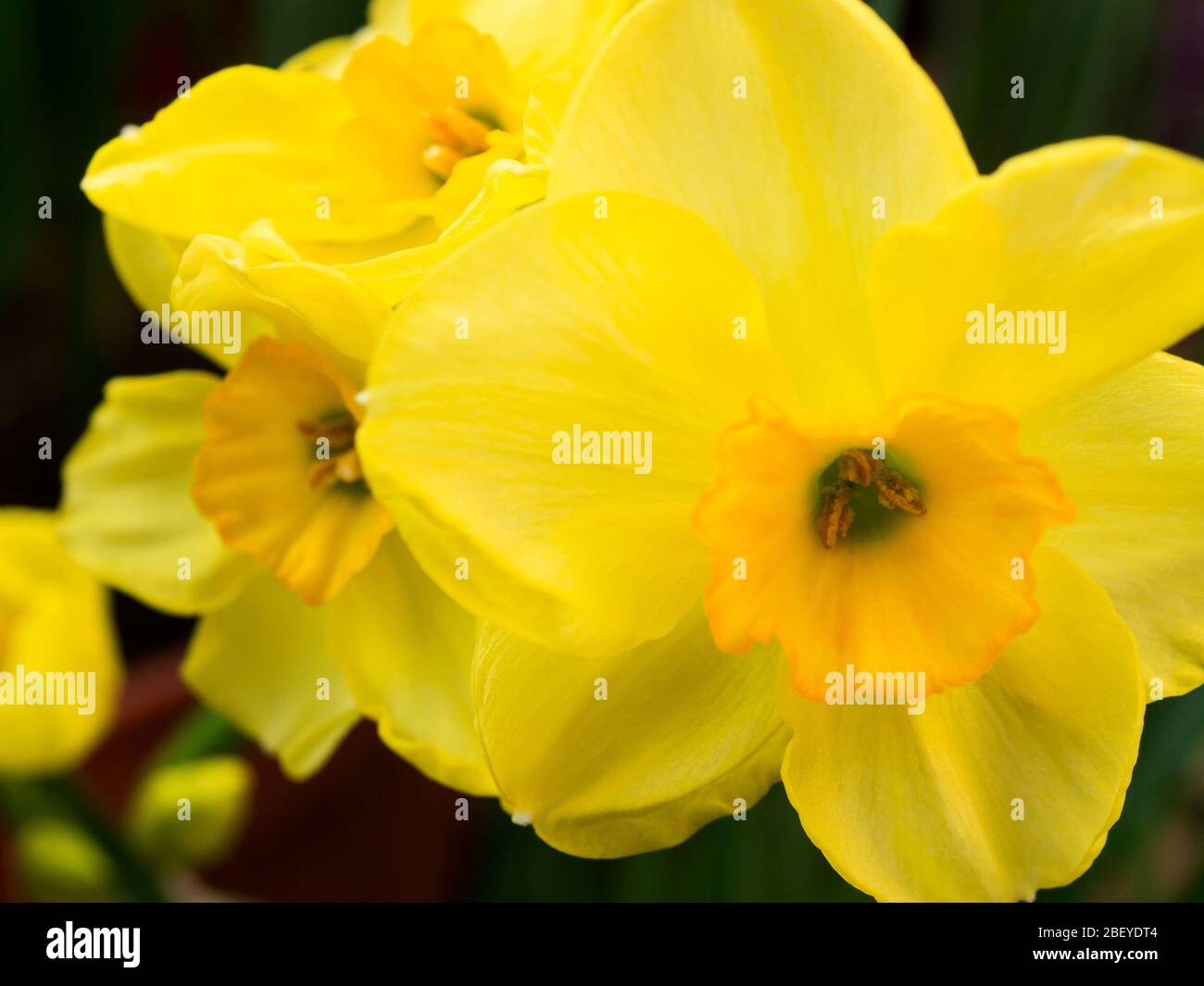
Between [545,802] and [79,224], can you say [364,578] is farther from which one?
[79,224]

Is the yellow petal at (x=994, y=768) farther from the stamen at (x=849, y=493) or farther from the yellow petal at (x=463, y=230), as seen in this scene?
the yellow petal at (x=463, y=230)

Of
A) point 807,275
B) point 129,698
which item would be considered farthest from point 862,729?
point 129,698

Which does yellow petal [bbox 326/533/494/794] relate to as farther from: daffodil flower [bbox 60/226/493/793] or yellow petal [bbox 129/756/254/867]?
yellow petal [bbox 129/756/254/867]

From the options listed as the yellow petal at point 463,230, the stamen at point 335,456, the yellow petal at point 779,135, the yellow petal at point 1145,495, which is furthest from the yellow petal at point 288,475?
the yellow petal at point 1145,495

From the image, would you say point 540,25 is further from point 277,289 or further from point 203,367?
point 203,367

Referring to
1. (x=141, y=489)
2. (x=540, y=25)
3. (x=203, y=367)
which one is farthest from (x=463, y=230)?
(x=203, y=367)

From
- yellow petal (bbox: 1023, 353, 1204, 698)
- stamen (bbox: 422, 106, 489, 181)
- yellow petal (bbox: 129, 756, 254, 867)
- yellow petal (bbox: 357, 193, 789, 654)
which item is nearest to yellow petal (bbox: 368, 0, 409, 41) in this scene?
stamen (bbox: 422, 106, 489, 181)

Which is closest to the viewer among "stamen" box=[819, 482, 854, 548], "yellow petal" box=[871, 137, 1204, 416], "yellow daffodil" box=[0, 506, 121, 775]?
"yellow petal" box=[871, 137, 1204, 416]
